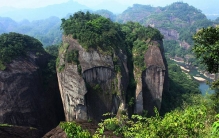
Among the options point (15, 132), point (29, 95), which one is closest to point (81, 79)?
point (29, 95)

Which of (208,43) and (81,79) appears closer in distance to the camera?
(208,43)

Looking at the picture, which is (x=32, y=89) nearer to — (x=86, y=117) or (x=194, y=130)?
(x=86, y=117)

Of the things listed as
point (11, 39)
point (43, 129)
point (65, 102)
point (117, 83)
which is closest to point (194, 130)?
point (117, 83)

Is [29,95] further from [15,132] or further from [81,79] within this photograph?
[15,132]

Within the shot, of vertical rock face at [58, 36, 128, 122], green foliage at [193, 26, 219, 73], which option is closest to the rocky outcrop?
vertical rock face at [58, 36, 128, 122]

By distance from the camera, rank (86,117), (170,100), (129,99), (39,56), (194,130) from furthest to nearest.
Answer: (170,100), (39,56), (129,99), (86,117), (194,130)

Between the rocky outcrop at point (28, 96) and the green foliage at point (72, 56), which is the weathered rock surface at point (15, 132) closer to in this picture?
the rocky outcrop at point (28, 96)

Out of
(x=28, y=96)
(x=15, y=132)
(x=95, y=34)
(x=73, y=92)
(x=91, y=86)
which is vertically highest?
(x=95, y=34)
